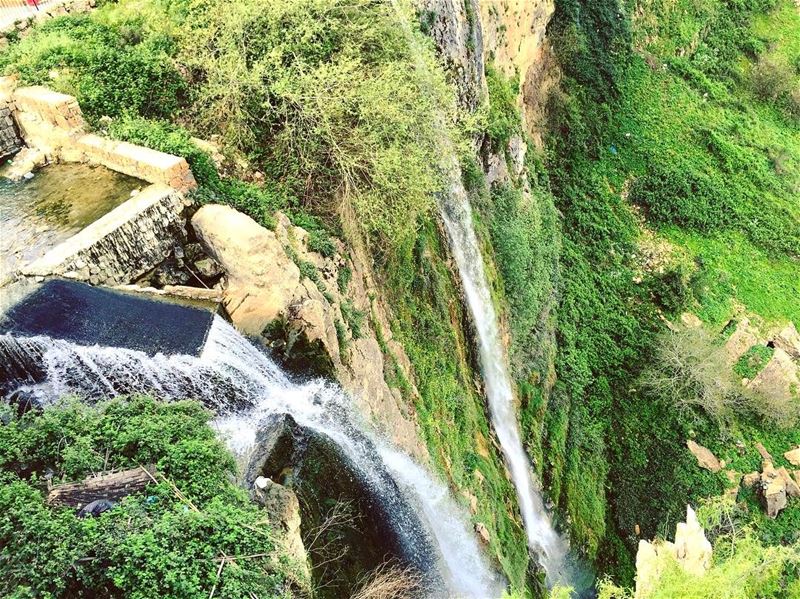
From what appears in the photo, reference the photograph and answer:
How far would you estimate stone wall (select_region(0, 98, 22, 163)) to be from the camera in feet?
30.8

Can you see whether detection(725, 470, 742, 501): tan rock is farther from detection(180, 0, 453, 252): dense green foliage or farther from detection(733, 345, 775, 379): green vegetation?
detection(180, 0, 453, 252): dense green foliage

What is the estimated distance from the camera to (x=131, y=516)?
225 inches

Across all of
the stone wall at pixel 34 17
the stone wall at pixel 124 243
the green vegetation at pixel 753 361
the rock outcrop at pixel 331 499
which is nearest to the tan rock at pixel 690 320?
the green vegetation at pixel 753 361

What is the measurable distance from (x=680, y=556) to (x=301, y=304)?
9.39 metres

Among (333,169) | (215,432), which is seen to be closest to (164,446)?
(215,432)

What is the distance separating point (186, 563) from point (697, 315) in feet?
65.5

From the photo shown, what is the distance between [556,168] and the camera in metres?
22.7

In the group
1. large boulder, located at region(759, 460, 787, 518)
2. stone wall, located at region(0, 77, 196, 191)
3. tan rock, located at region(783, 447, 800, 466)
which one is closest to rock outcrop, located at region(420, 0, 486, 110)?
stone wall, located at region(0, 77, 196, 191)

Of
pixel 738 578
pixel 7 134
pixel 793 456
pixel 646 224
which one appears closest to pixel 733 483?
pixel 793 456

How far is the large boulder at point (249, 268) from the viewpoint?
7941mm

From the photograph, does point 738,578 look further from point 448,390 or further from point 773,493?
point 773,493

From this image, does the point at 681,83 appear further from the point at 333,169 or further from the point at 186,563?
the point at 186,563

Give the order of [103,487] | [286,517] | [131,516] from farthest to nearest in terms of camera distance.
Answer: [286,517] → [103,487] → [131,516]

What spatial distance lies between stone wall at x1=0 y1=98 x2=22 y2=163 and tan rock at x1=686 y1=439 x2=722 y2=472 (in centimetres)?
1835
